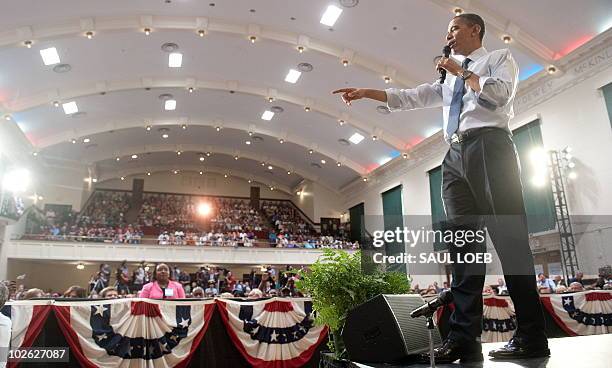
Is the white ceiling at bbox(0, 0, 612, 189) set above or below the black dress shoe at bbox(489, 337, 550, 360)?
above

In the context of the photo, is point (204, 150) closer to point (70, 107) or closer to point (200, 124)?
point (200, 124)

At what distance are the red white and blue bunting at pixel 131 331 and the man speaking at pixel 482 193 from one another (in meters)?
4.62

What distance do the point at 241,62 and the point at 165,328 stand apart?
11834mm

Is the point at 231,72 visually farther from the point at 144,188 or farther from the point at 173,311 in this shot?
the point at 144,188

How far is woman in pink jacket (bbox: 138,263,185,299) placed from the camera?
615cm

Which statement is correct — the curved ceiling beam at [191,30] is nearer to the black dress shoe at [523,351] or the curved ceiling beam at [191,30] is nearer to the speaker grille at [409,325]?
the speaker grille at [409,325]

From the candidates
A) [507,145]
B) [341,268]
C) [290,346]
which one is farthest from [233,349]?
[507,145]

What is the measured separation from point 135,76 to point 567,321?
15.3 m

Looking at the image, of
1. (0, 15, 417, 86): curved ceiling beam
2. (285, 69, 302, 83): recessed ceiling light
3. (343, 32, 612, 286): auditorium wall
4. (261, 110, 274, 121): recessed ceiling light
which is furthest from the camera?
(261, 110, 274, 121): recessed ceiling light

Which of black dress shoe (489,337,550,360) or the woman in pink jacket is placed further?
the woman in pink jacket

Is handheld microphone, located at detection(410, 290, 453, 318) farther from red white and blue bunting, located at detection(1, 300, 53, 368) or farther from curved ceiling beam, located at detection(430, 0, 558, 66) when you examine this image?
curved ceiling beam, located at detection(430, 0, 558, 66)

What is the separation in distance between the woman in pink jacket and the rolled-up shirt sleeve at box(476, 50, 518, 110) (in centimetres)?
543

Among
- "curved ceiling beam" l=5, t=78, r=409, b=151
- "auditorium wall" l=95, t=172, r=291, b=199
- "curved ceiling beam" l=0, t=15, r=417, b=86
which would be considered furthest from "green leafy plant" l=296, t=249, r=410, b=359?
"auditorium wall" l=95, t=172, r=291, b=199

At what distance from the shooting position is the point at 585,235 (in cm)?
1059
